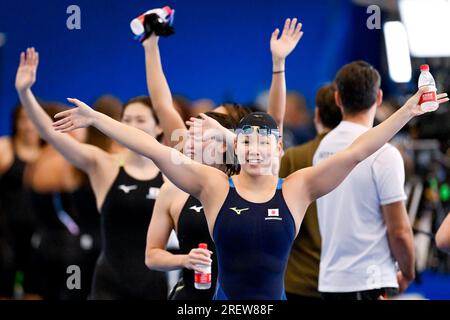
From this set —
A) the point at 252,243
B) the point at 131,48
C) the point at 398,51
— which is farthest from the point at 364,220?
the point at 398,51

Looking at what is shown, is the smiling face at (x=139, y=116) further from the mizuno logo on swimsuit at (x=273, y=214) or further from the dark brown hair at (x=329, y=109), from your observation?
the mizuno logo on swimsuit at (x=273, y=214)

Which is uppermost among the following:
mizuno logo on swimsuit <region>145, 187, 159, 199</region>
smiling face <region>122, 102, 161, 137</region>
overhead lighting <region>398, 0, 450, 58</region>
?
overhead lighting <region>398, 0, 450, 58</region>

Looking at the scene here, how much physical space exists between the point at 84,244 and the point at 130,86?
1.20m

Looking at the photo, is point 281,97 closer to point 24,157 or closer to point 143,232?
point 143,232

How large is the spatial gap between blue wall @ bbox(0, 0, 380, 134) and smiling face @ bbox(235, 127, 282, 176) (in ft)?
5.67

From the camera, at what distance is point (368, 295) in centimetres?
408

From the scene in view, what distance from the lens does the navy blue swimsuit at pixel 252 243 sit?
3176 mm

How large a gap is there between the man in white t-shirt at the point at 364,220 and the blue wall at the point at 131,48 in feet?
5.02

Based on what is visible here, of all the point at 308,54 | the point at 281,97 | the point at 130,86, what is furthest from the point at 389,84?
the point at 281,97

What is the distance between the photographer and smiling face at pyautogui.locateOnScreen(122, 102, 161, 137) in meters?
4.54

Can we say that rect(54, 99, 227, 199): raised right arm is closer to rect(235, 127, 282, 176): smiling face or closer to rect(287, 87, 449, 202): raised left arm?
rect(235, 127, 282, 176): smiling face

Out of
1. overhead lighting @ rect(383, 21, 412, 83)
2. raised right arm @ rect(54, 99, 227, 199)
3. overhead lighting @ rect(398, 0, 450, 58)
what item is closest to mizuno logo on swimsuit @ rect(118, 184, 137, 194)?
raised right arm @ rect(54, 99, 227, 199)

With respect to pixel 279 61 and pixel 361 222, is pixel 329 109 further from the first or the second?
pixel 361 222

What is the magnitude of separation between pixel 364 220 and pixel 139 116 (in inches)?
52.9
